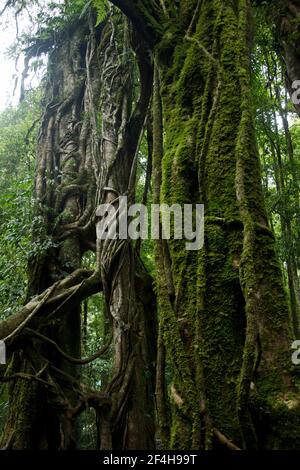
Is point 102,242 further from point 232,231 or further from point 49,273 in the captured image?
point 232,231

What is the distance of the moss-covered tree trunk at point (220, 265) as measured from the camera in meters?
1.18

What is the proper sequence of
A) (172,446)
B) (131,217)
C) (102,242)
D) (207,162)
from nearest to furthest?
1. (172,446)
2. (207,162)
3. (102,242)
4. (131,217)

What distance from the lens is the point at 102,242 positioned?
10.00ft

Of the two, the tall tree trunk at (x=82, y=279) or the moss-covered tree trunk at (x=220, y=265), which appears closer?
the moss-covered tree trunk at (x=220, y=265)

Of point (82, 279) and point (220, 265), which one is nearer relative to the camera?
point (220, 265)

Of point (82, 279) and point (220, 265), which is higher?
point (82, 279)

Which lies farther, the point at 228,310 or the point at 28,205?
the point at 28,205

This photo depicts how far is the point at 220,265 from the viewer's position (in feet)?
4.60

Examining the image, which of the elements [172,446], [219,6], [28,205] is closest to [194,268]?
[172,446]

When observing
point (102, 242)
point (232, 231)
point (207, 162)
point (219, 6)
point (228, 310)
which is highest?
point (219, 6)

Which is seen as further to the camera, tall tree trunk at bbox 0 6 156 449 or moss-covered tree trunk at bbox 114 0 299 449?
tall tree trunk at bbox 0 6 156 449

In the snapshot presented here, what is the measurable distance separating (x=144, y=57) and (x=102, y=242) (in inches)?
50.3

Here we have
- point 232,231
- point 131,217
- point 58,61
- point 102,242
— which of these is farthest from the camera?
point 58,61

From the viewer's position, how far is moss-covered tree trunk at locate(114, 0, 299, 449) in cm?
118
